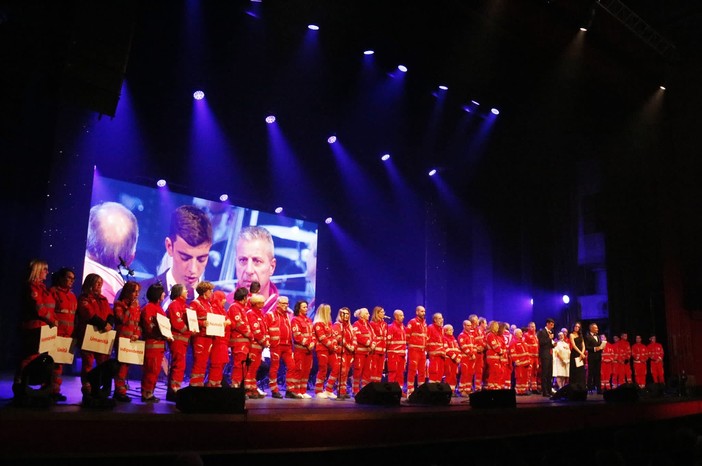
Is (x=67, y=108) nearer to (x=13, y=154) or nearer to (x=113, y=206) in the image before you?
(x=13, y=154)

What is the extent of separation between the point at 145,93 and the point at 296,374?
7107 mm

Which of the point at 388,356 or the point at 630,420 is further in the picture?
the point at 388,356

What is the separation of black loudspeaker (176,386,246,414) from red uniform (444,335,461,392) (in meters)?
7.05

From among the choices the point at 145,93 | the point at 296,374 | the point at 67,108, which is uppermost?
the point at 145,93

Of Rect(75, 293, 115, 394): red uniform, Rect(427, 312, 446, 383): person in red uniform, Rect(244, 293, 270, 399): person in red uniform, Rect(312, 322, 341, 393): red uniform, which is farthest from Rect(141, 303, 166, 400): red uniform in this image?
Rect(427, 312, 446, 383): person in red uniform

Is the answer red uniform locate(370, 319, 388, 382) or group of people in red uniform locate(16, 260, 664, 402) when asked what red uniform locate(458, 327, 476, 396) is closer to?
group of people in red uniform locate(16, 260, 664, 402)

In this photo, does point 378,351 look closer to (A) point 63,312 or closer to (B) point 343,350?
(B) point 343,350

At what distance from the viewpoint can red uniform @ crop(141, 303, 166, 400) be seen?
7387 mm

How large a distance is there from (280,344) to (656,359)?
43.8 ft

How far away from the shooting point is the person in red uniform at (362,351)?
11.1 metres

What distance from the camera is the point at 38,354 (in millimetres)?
6230

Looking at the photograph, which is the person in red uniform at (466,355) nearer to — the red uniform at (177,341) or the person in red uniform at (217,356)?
the person in red uniform at (217,356)

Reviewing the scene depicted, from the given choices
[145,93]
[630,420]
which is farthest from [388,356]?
[145,93]

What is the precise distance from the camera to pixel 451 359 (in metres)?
12.3
